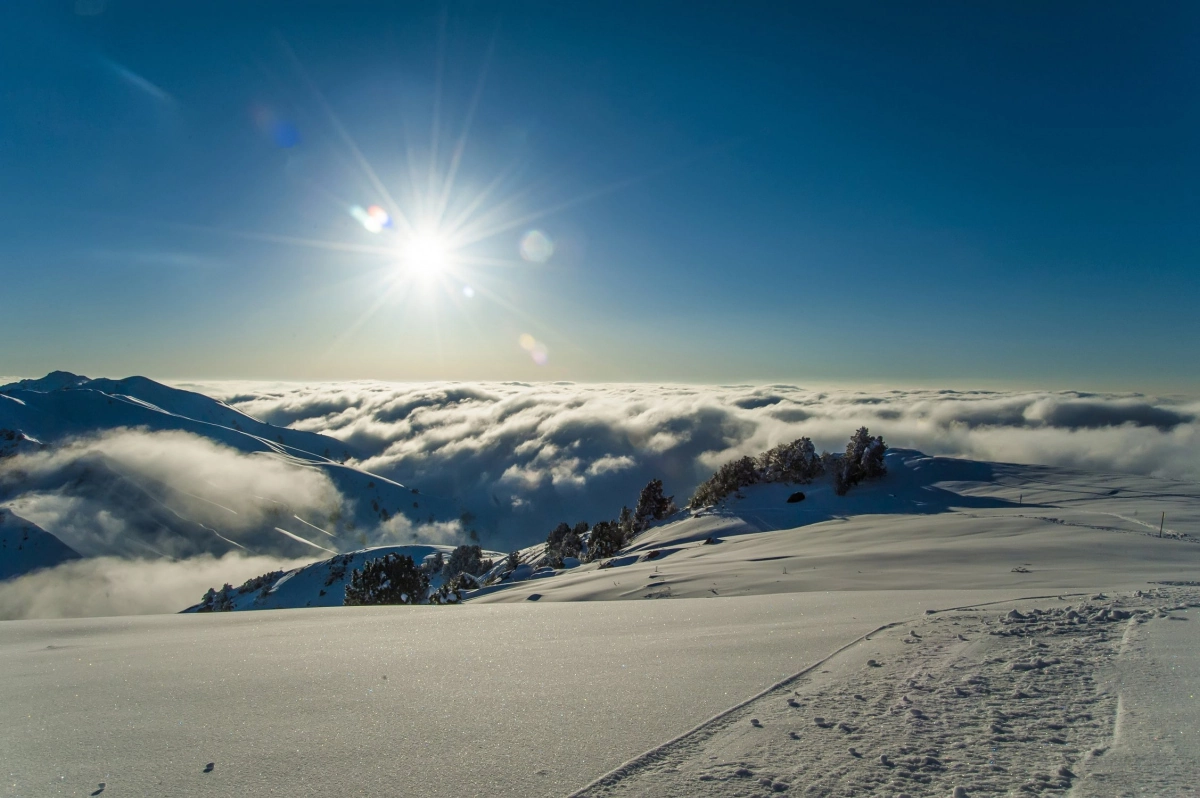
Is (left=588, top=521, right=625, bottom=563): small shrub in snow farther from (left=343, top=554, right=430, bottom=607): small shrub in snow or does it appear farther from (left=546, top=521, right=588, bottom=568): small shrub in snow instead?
(left=343, top=554, right=430, bottom=607): small shrub in snow

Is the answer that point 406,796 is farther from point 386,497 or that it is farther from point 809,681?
point 386,497

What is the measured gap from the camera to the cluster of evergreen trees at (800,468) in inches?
1528

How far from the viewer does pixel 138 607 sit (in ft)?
318

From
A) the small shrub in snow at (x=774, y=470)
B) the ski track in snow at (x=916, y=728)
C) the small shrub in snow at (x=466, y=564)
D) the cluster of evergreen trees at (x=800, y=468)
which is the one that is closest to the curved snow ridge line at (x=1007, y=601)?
the ski track in snow at (x=916, y=728)

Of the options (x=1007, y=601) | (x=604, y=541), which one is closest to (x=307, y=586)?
(x=604, y=541)

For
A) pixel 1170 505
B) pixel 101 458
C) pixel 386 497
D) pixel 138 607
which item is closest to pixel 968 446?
pixel 1170 505

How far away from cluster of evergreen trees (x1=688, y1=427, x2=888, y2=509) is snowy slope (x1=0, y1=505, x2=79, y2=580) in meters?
120

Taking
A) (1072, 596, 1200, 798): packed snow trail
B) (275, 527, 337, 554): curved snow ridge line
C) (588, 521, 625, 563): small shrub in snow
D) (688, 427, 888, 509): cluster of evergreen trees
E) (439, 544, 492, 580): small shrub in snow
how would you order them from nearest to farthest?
1. (1072, 596, 1200, 798): packed snow trail
2. (588, 521, 625, 563): small shrub in snow
3. (688, 427, 888, 509): cluster of evergreen trees
4. (439, 544, 492, 580): small shrub in snow
5. (275, 527, 337, 554): curved snow ridge line

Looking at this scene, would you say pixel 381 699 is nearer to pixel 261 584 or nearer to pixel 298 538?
pixel 261 584

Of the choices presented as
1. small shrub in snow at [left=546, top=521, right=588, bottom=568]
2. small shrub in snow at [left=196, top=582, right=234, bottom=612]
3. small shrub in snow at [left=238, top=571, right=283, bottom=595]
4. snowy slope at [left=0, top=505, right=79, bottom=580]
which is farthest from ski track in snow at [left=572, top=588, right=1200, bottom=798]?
snowy slope at [left=0, top=505, right=79, bottom=580]

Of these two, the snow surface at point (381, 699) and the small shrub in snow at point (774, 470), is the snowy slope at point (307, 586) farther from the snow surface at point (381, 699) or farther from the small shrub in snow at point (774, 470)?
the snow surface at point (381, 699)

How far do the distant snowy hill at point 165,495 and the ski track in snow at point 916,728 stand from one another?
143595mm

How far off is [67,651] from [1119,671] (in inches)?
383

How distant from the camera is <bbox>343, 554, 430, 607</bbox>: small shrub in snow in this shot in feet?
103
